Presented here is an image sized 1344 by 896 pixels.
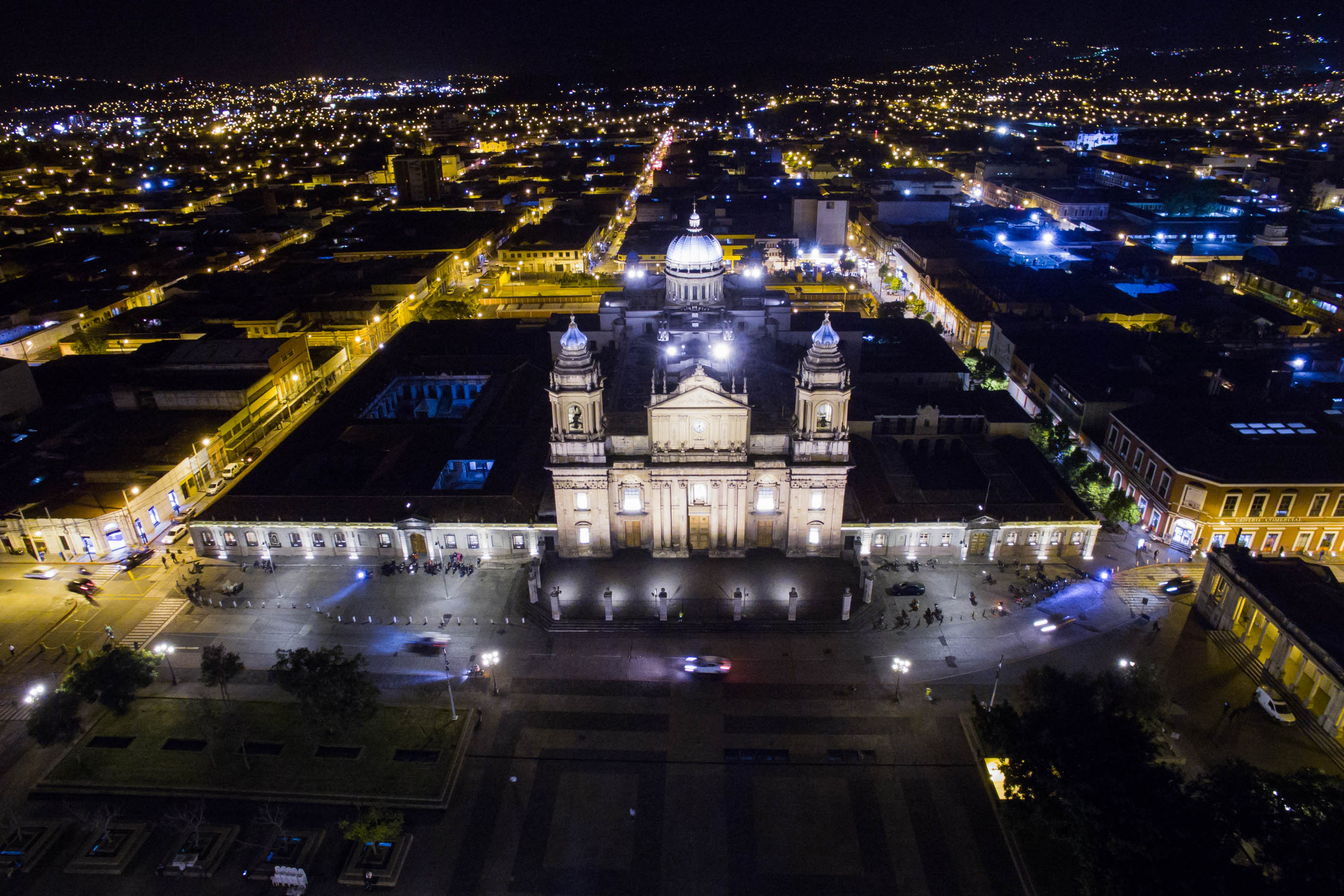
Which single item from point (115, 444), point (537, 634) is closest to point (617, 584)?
point (537, 634)

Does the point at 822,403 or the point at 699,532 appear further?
the point at 699,532

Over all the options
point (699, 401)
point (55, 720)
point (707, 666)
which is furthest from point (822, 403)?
point (55, 720)

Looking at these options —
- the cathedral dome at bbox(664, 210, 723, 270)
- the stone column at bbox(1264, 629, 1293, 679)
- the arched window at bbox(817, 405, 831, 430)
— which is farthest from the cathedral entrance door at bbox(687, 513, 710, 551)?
the stone column at bbox(1264, 629, 1293, 679)

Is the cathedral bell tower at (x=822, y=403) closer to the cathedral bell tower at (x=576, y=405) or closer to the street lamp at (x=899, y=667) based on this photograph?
the cathedral bell tower at (x=576, y=405)

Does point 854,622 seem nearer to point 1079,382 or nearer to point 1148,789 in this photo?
point 1148,789

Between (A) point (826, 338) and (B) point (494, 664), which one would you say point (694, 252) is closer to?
(A) point (826, 338)

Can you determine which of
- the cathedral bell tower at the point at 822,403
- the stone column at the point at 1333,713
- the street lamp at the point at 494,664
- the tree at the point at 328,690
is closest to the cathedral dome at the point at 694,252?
the cathedral bell tower at the point at 822,403

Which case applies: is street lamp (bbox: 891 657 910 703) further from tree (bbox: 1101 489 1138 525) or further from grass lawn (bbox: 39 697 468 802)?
grass lawn (bbox: 39 697 468 802)
